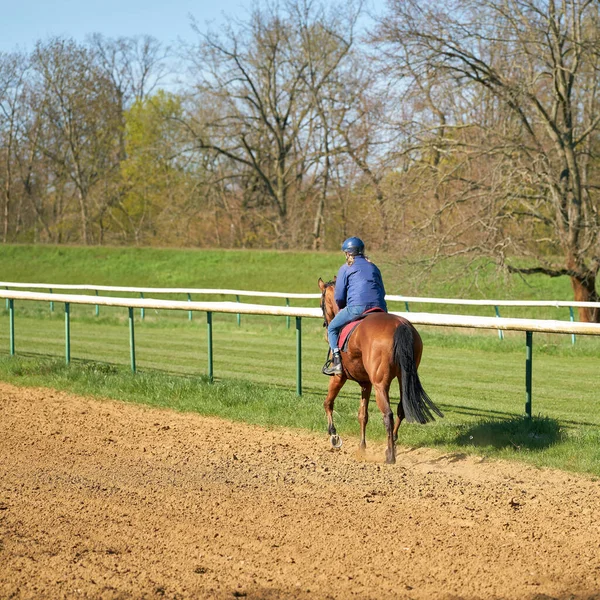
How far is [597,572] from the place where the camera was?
468 cm

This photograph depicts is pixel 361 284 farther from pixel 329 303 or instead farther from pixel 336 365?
pixel 336 365

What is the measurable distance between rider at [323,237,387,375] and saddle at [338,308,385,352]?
0.03 m

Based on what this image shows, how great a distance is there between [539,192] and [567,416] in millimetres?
10640

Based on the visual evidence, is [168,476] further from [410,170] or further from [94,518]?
[410,170]

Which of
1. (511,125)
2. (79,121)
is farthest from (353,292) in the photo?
(79,121)

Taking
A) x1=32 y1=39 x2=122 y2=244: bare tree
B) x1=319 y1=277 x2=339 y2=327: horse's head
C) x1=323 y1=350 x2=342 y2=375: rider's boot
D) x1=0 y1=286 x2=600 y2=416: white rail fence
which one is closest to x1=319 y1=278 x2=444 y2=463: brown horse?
x1=323 y1=350 x2=342 y2=375: rider's boot

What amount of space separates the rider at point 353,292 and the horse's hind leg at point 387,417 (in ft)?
2.25

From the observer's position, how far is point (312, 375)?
13.5 metres

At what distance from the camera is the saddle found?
25.3 feet

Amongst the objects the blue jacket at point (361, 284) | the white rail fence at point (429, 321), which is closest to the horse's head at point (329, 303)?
the blue jacket at point (361, 284)

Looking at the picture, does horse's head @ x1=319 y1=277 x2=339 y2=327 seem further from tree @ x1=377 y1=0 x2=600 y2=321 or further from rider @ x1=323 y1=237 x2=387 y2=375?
tree @ x1=377 y1=0 x2=600 y2=321

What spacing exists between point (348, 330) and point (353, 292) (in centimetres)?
34

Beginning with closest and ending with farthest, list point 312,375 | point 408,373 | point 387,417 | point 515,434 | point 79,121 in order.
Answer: point 408,373
point 387,417
point 515,434
point 312,375
point 79,121

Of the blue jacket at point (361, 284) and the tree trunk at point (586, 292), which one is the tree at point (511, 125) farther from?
the blue jacket at point (361, 284)
